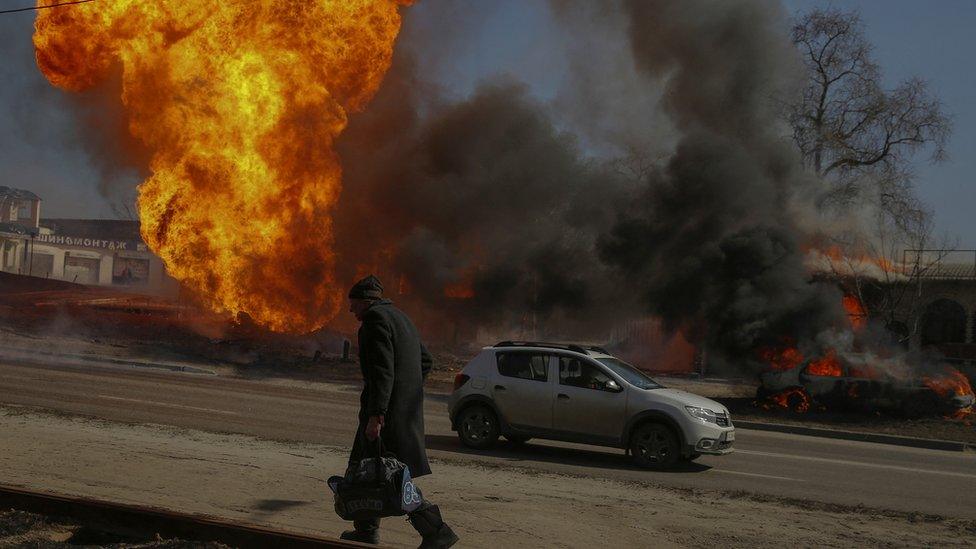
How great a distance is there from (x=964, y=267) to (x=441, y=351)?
65.3 ft

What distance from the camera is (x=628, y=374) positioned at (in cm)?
1229

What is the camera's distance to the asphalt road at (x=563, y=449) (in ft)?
34.7

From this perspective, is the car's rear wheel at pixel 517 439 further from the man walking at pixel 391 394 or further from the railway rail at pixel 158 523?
the man walking at pixel 391 394

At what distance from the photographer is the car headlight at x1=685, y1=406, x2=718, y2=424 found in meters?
11.5

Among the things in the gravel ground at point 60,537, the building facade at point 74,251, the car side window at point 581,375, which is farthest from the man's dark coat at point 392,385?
the building facade at point 74,251

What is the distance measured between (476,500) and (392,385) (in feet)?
11.1

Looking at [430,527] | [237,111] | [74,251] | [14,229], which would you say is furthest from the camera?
[74,251]

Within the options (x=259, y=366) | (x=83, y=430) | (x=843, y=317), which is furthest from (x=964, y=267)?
(x=83, y=430)

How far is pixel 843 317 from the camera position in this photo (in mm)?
23594

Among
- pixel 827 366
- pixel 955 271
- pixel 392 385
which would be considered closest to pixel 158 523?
pixel 392 385

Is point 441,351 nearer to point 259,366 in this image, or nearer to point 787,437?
point 259,366

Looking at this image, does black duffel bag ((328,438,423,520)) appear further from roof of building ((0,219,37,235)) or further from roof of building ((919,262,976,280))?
roof of building ((0,219,37,235))

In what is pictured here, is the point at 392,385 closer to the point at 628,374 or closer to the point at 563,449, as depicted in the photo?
the point at 628,374

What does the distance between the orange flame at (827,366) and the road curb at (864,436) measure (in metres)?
3.18
